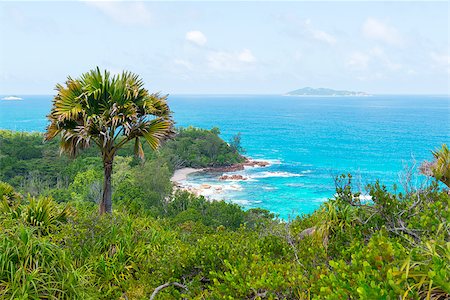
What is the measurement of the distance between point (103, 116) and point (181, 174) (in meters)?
A: 48.4

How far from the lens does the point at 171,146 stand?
6253cm

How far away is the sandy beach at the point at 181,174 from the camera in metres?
53.6

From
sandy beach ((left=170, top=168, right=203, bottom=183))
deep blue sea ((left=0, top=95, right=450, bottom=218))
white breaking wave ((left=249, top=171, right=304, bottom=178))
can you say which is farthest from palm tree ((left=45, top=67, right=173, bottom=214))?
white breaking wave ((left=249, top=171, right=304, bottom=178))

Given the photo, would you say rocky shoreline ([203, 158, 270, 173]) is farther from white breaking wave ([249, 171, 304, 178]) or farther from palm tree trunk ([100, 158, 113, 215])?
palm tree trunk ([100, 158, 113, 215])

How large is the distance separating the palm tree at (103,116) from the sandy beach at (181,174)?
4381 cm

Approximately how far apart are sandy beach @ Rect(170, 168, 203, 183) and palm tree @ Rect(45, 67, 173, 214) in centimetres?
4381

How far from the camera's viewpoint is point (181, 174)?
56.6 metres

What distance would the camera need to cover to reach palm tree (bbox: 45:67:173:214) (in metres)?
8.50

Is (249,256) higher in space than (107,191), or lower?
higher

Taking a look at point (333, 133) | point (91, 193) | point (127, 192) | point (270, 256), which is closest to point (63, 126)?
point (270, 256)

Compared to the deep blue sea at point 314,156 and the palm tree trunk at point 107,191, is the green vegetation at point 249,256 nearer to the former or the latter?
the palm tree trunk at point 107,191

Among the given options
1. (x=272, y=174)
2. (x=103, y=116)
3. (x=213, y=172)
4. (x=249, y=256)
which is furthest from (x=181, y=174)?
(x=249, y=256)

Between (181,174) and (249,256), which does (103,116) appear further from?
(181,174)

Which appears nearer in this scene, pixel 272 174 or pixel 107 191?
pixel 107 191
